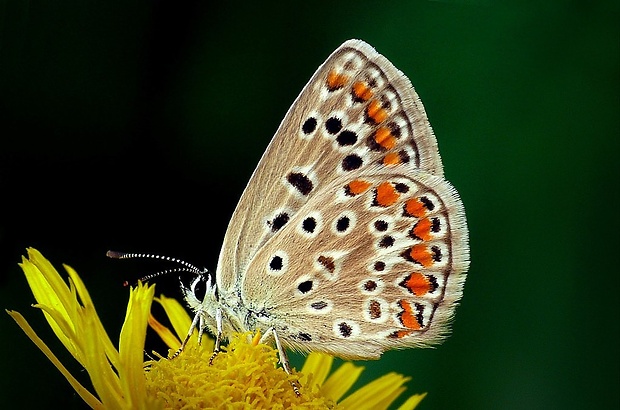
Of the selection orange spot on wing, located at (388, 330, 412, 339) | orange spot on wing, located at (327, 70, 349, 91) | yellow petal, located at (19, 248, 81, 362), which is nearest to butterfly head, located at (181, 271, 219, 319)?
yellow petal, located at (19, 248, 81, 362)

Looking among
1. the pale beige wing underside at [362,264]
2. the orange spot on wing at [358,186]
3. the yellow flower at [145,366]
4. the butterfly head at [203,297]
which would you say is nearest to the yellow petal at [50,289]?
the yellow flower at [145,366]

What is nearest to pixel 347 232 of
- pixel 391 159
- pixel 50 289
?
pixel 391 159

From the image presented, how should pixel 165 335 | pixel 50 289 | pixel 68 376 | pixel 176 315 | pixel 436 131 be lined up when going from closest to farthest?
pixel 68 376, pixel 50 289, pixel 165 335, pixel 176 315, pixel 436 131

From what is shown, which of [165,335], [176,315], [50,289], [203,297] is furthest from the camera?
[176,315]

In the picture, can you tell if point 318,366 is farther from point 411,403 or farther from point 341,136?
point 341,136

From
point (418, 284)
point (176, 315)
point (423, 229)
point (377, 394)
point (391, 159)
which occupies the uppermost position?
point (391, 159)

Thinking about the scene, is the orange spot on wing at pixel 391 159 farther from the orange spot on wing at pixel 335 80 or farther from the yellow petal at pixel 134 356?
the yellow petal at pixel 134 356

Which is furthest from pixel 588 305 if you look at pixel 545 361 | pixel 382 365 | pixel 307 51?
pixel 307 51
